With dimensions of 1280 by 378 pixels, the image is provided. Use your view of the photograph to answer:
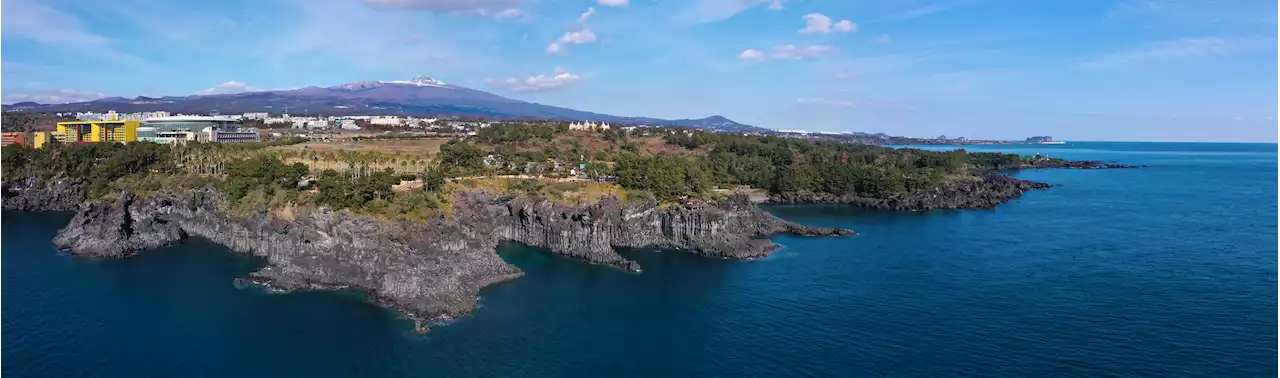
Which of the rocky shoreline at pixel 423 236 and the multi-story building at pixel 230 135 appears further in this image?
the multi-story building at pixel 230 135

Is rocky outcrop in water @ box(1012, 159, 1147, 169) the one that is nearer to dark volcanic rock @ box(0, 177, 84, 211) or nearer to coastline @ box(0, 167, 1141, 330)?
coastline @ box(0, 167, 1141, 330)

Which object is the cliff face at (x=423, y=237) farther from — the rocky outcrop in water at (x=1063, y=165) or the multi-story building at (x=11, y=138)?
the rocky outcrop in water at (x=1063, y=165)

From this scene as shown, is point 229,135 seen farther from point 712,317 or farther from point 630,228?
point 712,317

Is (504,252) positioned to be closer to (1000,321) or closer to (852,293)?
(852,293)

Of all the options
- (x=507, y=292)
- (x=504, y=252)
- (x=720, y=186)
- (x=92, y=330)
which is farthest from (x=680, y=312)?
(x=720, y=186)

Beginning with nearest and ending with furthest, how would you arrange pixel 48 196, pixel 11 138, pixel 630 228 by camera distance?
pixel 630 228
pixel 48 196
pixel 11 138

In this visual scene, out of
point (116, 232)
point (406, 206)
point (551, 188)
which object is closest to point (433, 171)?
point (551, 188)

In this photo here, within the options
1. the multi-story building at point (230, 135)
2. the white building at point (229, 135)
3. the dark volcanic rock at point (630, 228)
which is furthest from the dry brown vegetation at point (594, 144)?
the white building at point (229, 135)
